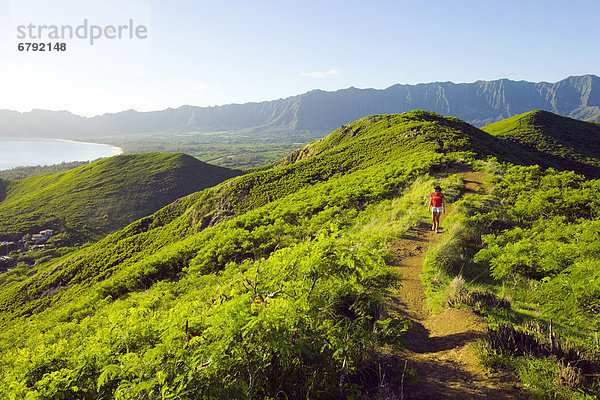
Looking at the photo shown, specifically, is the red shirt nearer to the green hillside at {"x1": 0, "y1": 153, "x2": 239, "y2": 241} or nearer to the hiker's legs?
the hiker's legs

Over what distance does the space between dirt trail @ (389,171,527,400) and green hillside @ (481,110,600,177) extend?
190 ft

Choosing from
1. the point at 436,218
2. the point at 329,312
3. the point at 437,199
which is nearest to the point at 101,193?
the point at 436,218

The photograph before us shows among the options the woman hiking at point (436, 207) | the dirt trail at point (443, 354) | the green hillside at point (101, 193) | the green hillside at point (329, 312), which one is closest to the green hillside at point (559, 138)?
the green hillside at point (329, 312)

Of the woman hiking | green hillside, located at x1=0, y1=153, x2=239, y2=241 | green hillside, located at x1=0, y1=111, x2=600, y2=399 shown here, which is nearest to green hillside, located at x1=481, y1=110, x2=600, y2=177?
green hillside, located at x1=0, y1=111, x2=600, y2=399

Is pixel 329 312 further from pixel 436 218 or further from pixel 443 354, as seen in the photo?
pixel 436 218

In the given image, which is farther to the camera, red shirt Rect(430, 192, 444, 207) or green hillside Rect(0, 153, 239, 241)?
green hillside Rect(0, 153, 239, 241)

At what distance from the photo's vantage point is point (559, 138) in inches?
2721

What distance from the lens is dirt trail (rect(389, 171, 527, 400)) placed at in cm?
430

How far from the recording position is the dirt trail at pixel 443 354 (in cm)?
430

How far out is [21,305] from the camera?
1347 inches

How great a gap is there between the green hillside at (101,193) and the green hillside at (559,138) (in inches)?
3930

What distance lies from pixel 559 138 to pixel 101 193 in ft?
446

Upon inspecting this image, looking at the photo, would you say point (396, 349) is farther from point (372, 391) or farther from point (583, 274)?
point (583, 274)

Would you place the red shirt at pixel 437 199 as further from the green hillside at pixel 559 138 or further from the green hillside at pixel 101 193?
the green hillside at pixel 101 193
